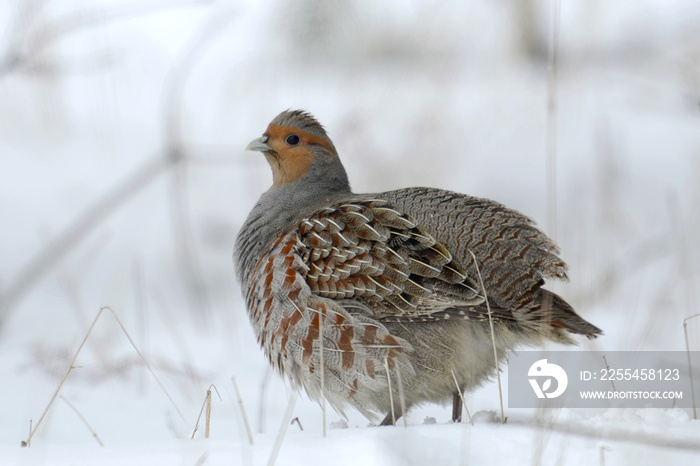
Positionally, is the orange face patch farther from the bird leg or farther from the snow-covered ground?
the bird leg

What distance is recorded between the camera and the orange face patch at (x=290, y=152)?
140 inches

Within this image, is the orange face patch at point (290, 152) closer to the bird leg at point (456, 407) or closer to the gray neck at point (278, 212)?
the gray neck at point (278, 212)

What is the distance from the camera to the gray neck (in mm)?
3236

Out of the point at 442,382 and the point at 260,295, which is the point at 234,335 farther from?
the point at 442,382

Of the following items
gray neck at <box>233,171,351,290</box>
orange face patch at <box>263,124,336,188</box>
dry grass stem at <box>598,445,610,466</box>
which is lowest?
dry grass stem at <box>598,445,610,466</box>

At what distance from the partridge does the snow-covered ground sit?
0.86 feet

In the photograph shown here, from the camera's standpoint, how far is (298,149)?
3572 millimetres

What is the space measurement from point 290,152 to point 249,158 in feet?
7.22

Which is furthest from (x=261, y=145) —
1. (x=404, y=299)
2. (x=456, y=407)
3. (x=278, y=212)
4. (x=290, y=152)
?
(x=456, y=407)

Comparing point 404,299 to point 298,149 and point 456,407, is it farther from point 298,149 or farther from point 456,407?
point 298,149

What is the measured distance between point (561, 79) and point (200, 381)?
4.24 metres

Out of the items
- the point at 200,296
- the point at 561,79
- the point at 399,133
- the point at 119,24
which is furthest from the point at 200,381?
the point at 119,24

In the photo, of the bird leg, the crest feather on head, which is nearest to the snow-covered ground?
the bird leg

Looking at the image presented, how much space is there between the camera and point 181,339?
4289mm
